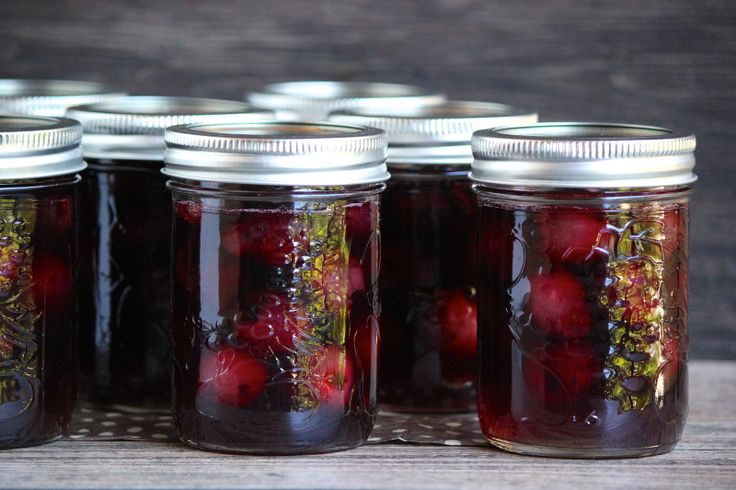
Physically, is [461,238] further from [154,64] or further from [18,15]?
[18,15]

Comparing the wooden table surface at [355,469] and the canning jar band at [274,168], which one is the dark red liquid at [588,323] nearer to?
the wooden table surface at [355,469]

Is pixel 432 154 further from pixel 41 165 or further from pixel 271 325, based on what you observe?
pixel 41 165

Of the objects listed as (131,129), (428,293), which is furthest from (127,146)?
(428,293)

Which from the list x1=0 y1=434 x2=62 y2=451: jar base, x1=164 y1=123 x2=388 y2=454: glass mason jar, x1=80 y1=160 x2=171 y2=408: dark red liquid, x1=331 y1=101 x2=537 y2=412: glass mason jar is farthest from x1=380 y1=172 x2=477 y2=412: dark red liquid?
x1=0 y1=434 x2=62 y2=451: jar base

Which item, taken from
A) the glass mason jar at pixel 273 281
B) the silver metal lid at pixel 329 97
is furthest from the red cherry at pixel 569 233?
the silver metal lid at pixel 329 97

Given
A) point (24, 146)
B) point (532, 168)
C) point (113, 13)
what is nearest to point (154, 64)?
point (113, 13)

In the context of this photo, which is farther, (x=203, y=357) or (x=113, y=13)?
(x=113, y=13)

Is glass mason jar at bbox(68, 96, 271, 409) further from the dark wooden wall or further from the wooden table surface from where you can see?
the dark wooden wall
